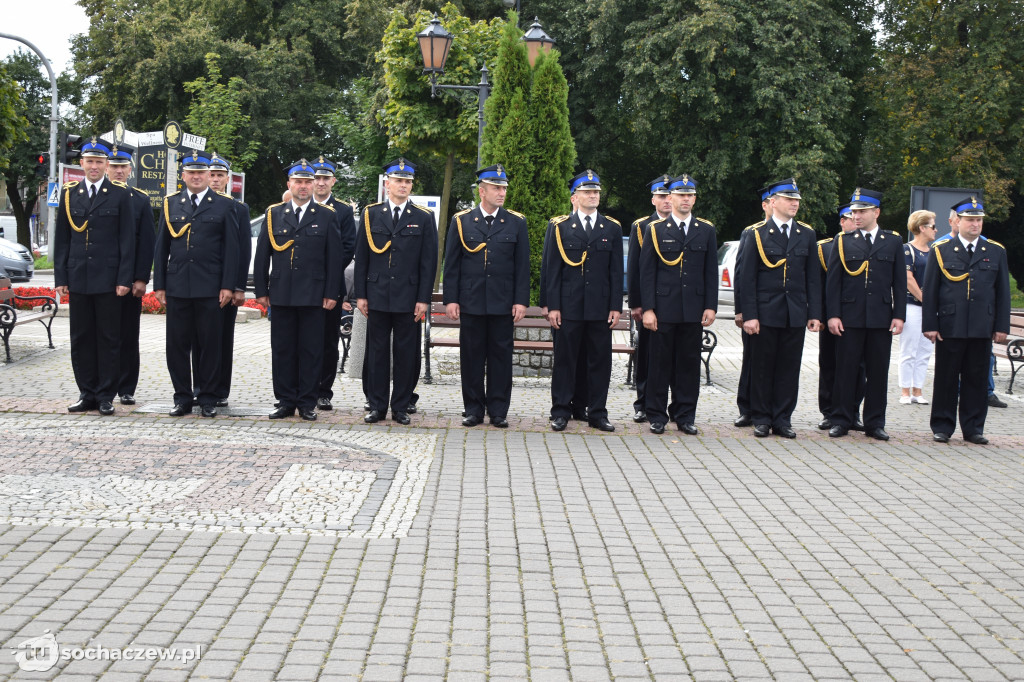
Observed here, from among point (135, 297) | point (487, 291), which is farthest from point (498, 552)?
point (135, 297)

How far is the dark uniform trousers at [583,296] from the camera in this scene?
969cm

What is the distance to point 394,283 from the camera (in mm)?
9625

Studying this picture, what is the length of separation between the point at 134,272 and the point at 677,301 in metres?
4.54

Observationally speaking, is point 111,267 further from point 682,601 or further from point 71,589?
point 682,601

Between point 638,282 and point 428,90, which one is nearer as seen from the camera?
point 638,282

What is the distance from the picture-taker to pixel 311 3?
140ft

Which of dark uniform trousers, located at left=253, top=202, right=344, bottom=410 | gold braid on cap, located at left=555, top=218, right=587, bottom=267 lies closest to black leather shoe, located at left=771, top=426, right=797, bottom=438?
gold braid on cap, located at left=555, top=218, right=587, bottom=267

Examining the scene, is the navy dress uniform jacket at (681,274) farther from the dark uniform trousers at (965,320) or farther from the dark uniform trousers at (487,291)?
the dark uniform trousers at (965,320)

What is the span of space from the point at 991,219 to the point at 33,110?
46387 mm

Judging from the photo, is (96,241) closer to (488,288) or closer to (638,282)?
(488,288)

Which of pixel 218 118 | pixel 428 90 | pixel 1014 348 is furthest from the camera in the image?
pixel 218 118

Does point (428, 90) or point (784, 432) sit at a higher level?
point (428, 90)

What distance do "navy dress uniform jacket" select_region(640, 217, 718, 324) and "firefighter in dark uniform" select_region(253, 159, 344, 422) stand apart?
266 cm

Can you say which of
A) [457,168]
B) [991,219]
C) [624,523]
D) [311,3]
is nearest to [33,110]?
[311,3]
